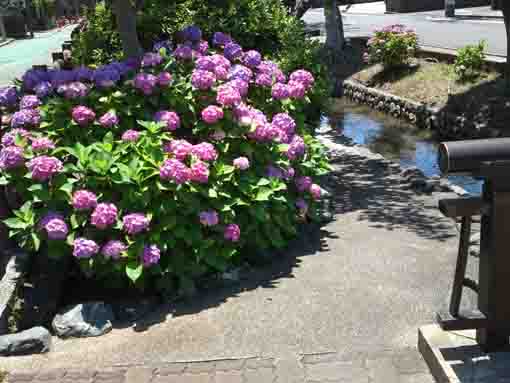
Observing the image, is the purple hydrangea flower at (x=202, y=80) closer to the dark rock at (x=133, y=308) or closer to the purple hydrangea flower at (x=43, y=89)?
the purple hydrangea flower at (x=43, y=89)

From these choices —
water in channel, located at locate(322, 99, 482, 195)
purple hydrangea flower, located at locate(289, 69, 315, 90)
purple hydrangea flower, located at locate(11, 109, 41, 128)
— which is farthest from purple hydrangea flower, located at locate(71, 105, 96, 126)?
water in channel, located at locate(322, 99, 482, 195)

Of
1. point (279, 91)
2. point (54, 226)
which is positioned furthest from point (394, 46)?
point (54, 226)

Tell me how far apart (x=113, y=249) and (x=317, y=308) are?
64.0 inches

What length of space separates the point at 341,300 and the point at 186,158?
1718 mm

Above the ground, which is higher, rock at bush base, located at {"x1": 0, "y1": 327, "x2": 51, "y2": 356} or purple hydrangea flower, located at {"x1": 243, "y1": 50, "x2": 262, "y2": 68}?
purple hydrangea flower, located at {"x1": 243, "y1": 50, "x2": 262, "y2": 68}

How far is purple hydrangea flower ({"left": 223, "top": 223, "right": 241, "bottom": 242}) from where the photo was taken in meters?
5.43

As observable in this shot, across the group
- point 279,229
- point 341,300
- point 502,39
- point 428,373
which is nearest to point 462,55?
point 502,39

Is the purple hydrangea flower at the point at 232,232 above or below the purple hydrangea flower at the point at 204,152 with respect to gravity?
below

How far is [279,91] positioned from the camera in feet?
21.8

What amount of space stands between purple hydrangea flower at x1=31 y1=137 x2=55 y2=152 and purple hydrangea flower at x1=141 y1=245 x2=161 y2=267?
1.23 m

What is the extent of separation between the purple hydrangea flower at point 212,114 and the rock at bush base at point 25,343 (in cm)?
225

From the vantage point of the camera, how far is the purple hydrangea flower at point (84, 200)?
506cm

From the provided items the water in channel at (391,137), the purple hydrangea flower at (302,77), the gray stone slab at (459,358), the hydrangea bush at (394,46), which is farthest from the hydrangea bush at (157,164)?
the hydrangea bush at (394,46)

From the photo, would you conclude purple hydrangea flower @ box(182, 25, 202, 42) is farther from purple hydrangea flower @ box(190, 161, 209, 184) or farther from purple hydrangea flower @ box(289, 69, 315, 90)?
purple hydrangea flower @ box(190, 161, 209, 184)
